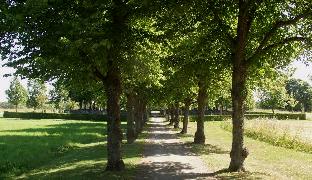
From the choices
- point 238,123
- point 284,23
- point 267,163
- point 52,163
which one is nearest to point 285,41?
point 284,23

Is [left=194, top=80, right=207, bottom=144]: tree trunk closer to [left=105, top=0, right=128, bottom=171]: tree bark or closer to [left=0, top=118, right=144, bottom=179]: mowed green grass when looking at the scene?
[left=0, top=118, right=144, bottom=179]: mowed green grass

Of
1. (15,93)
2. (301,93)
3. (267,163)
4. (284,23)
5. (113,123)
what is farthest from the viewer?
(301,93)

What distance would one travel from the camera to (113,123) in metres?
21.0

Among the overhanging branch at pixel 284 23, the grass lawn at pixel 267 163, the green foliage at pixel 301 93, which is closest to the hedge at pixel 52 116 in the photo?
the grass lawn at pixel 267 163

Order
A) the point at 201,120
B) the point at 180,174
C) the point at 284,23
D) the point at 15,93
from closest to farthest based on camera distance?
the point at 284,23 → the point at 180,174 → the point at 201,120 → the point at 15,93

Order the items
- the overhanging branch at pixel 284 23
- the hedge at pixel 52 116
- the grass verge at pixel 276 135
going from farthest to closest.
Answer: the hedge at pixel 52 116
the grass verge at pixel 276 135
the overhanging branch at pixel 284 23

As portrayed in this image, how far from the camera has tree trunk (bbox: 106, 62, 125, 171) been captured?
20.8 metres

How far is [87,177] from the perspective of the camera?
759 inches

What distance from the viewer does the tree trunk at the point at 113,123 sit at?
20797mm

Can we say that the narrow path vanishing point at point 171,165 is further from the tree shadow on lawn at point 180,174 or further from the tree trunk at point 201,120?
the tree trunk at point 201,120

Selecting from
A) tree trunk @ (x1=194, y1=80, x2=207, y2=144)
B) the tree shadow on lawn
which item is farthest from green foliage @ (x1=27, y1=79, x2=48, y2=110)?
the tree shadow on lawn

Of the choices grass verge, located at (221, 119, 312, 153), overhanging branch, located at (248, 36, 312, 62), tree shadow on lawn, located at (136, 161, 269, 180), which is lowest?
tree shadow on lawn, located at (136, 161, 269, 180)

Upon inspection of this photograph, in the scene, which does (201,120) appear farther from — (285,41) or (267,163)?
(285,41)

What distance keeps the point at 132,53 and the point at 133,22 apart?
147 cm
